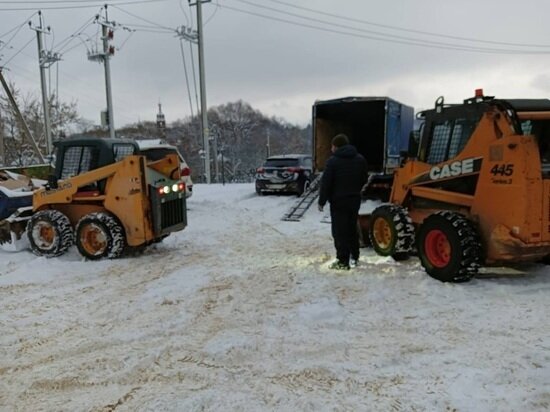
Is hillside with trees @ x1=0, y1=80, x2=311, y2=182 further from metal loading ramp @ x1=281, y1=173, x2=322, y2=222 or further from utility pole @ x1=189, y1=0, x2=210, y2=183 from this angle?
metal loading ramp @ x1=281, y1=173, x2=322, y2=222

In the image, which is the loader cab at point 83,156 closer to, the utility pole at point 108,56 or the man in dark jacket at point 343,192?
the man in dark jacket at point 343,192

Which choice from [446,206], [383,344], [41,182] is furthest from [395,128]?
[383,344]

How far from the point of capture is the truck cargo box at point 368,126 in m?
13.5

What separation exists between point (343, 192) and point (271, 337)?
2.84 metres

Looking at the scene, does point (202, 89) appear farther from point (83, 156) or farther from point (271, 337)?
point (271, 337)

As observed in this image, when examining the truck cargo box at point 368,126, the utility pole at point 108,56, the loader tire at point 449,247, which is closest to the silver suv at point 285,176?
the truck cargo box at point 368,126

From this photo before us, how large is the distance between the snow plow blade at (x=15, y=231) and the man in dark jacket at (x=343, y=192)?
549 cm

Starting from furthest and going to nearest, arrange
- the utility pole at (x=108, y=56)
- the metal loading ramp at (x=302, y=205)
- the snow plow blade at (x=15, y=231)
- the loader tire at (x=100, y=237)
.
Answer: the utility pole at (x=108, y=56) < the metal loading ramp at (x=302, y=205) < the snow plow blade at (x=15, y=231) < the loader tire at (x=100, y=237)

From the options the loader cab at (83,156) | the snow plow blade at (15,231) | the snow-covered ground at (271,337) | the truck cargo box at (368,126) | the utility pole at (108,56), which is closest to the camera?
the snow-covered ground at (271,337)

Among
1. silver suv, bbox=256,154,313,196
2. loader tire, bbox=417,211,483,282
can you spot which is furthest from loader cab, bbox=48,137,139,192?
silver suv, bbox=256,154,313,196

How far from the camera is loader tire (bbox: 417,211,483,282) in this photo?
18.9ft

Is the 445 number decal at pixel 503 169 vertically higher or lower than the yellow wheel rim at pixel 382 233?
higher

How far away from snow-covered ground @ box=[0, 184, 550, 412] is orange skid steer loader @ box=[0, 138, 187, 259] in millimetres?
623

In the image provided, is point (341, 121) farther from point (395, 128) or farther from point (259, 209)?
point (259, 209)
